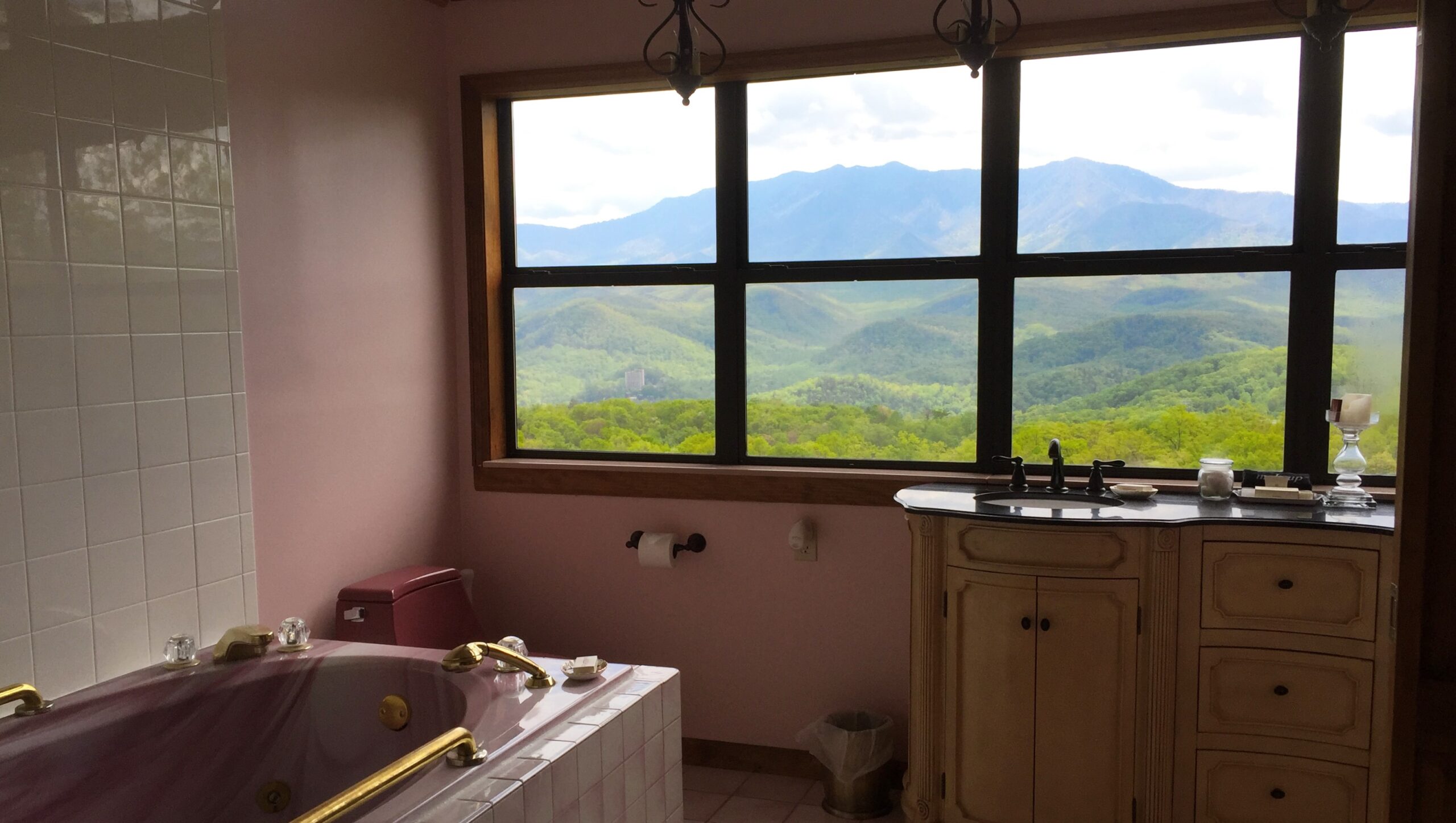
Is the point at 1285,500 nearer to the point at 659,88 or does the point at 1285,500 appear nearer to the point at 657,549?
the point at 657,549

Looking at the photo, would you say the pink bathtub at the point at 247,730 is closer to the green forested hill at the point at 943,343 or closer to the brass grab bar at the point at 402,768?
the brass grab bar at the point at 402,768

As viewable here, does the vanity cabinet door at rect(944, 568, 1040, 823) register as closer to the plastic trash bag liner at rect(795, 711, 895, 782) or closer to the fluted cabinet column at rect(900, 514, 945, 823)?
the fluted cabinet column at rect(900, 514, 945, 823)

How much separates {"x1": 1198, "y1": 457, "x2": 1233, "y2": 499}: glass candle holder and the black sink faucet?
0.33 m

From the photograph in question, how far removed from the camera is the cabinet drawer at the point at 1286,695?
2.31m

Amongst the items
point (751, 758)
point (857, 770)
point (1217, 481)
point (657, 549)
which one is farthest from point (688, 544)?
point (1217, 481)

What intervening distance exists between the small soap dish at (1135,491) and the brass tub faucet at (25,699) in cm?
244

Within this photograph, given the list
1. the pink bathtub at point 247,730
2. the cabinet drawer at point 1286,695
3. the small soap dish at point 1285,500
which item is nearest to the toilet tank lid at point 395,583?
the pink bathtub at point 247,730

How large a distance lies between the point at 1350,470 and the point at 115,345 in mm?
2811

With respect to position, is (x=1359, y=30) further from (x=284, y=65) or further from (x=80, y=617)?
(x=80, y=617)

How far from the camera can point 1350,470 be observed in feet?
8.39

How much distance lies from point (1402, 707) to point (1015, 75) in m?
2.15

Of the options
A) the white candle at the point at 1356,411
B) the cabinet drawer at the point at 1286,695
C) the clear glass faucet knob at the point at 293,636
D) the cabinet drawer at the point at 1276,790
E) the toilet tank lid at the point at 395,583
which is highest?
the white candle at the point at 1356,411

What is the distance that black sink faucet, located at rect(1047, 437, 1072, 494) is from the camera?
2.78 m

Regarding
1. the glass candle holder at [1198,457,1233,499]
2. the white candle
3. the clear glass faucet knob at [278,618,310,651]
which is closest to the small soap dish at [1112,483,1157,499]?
the glass candle holder at [1198,457,1233,499]
